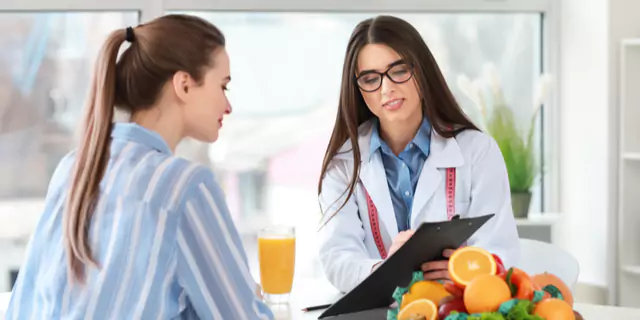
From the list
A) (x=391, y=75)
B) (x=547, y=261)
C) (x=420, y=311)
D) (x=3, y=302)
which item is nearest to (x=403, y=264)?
(x=420, y=311)

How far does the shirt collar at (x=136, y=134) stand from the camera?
1.32 metres

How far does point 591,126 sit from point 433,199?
5.17 feet

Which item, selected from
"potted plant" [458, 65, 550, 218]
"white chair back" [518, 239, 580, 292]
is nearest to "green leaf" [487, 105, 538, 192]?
"potted plant" [458, 65, 550, 218]

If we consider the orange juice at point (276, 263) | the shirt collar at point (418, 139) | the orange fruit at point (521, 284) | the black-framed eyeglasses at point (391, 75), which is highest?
the black-framed eyeglasses at point (391, 75)

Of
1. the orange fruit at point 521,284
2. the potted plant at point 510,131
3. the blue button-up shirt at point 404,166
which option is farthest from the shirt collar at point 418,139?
the potted plant at point 510,131

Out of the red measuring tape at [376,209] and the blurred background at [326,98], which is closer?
the red measuring tape at [376,209]

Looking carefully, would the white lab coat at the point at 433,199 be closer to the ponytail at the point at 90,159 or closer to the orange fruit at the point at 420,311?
the orange fruit at the point at 420,311

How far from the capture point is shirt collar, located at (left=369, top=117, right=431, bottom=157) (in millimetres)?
2125

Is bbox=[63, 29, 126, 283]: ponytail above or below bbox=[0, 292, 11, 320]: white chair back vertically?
above

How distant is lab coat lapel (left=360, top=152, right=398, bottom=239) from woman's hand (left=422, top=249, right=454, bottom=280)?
0.54 m

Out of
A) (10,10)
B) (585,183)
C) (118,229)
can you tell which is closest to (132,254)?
(118,229)

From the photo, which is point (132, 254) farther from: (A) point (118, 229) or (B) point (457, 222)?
(B) point (457, 222)

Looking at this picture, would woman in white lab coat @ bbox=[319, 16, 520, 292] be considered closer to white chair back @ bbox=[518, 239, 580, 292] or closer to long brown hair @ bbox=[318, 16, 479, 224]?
long brown hair @ bbox=[318, 16, 479, 224]

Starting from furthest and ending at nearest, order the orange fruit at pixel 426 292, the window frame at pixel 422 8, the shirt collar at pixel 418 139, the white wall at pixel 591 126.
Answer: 1. the white wall at pixel 591 126
2. the window frame at pixel 422 8
3. the shirt collar at pixel 418 139
4. the orange fruit at pixel 426 292
